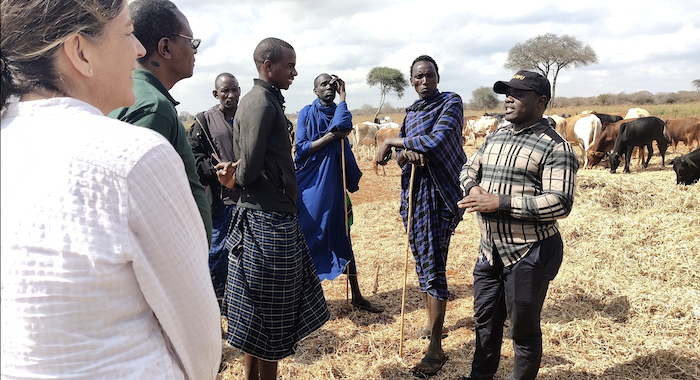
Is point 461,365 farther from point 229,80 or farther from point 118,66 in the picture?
point 229,80

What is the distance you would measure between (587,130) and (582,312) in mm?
12304

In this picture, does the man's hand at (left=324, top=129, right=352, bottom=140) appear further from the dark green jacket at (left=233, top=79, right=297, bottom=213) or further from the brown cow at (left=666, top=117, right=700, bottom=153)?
the brown cow at (left=666, top=117, right=700, bottom=153)

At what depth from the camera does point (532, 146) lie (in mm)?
2520

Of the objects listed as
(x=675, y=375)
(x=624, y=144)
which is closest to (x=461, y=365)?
(x=675, y=375)

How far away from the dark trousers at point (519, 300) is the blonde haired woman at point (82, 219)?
2.08 m

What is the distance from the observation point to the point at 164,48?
191cm

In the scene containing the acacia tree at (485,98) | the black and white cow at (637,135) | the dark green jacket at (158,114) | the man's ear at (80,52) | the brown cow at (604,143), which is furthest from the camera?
the acacia tree at (485,98)

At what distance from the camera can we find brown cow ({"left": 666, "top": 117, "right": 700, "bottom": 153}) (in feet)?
45.5

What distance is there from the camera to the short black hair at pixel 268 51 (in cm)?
276

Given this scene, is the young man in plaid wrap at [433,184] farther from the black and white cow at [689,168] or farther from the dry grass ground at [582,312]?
the black and white cow at [689,168]

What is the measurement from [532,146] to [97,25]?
2261 millimetres

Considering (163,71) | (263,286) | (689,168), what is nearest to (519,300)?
(263,286)

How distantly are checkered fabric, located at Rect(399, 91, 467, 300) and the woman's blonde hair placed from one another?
2.65 m

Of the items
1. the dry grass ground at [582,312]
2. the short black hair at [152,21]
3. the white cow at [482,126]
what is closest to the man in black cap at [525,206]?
the dry grass ground at [582,312]
